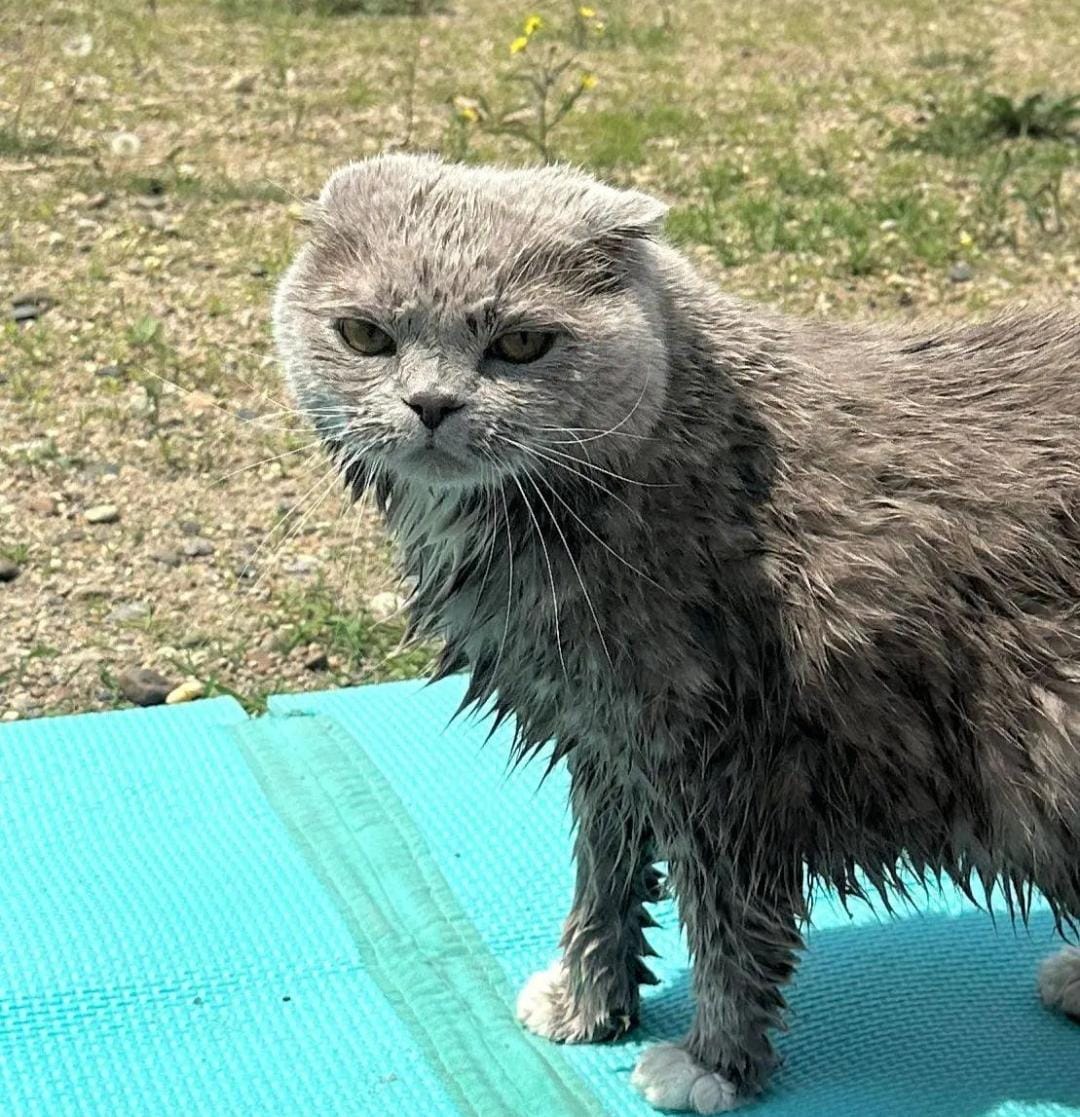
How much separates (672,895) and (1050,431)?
0.91 m

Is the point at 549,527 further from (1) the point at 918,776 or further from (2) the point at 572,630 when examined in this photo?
(1) the point at 918,776

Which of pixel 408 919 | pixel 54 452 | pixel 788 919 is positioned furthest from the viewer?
pixel 54 452

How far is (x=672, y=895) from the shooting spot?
2691 millimetres

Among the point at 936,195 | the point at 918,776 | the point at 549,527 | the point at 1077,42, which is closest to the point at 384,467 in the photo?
the point at 549,527

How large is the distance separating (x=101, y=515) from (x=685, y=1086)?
2337mm

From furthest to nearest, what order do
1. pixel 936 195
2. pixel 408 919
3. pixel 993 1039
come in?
pixel 936 195 → pixel 408 919 → pixel 993 1039

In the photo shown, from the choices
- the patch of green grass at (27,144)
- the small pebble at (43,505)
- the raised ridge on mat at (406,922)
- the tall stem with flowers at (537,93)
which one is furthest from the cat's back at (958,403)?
the patch of green grass at (27,144)

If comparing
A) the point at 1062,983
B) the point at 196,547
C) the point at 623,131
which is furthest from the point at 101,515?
the point at 623,131

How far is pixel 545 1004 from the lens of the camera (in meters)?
2.65

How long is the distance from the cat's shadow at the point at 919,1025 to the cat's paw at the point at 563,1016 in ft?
0.19

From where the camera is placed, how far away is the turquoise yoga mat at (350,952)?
2.48 m

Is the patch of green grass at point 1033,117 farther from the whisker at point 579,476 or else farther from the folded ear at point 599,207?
the whisker at point 579,476

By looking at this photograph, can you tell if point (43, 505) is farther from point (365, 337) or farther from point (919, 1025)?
point (919, 1025)

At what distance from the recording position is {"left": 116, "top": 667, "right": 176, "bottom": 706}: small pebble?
3.66 meters
